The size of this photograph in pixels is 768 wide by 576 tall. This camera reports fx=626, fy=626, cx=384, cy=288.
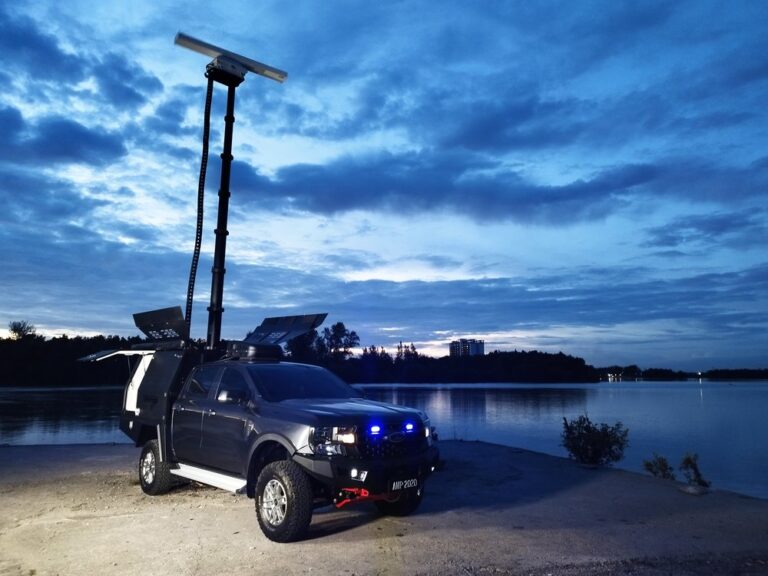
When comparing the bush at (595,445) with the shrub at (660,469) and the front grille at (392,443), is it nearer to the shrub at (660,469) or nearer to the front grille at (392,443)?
the shrub at (660,469)

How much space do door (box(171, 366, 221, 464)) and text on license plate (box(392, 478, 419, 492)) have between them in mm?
2732

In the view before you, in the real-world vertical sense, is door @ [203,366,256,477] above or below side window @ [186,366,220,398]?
below

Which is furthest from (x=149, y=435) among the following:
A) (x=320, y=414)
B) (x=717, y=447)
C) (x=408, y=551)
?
(x=717, y=447)

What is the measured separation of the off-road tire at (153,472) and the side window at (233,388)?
169 cm

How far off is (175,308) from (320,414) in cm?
409

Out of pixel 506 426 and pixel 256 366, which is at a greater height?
pixel 256 366

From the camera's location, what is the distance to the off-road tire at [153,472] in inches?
343

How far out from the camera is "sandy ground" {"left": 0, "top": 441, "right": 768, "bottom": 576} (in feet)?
18.4

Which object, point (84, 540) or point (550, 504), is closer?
point (84, 540)

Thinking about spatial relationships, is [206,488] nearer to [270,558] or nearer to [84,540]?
[84,540]

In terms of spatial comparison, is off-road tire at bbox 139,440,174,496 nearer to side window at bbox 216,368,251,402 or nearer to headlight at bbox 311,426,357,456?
side window at bbox 216,368,251,402

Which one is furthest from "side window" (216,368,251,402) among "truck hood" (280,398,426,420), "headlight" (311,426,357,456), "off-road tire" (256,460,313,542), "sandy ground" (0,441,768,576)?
"sandy ground" (0,441,768,576)

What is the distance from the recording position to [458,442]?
1584cm

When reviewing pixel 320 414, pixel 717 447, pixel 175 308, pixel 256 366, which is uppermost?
pixel 175 308
